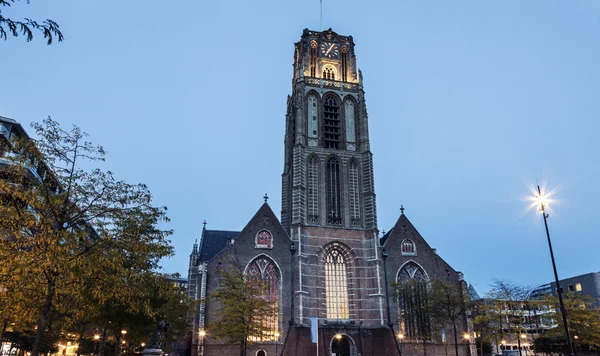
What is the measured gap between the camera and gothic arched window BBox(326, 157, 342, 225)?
5044 centimetres

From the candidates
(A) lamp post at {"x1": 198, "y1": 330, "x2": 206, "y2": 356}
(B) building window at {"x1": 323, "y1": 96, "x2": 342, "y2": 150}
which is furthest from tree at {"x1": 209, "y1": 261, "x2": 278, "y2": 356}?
(B) building window at {"x1": 323, "y1": 96, "x2": 342, "y2": 150}

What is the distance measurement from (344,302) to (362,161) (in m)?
17.5

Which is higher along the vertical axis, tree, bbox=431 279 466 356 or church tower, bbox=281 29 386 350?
church tower, bbox=281 29 386 350

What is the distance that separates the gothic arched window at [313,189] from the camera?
49625 millimetres

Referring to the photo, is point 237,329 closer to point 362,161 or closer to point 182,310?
point 182,310

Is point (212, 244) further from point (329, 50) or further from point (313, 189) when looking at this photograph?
point (329, 50)

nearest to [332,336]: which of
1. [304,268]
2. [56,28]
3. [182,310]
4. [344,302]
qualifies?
[344,302]

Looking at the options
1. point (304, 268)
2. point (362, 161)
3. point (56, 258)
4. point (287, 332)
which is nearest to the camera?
point (56, 258)

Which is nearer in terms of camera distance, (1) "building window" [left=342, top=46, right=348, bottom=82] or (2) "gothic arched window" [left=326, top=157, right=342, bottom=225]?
(2) "gothic arched window" [left=326, top=157, right=342, bottom=225]

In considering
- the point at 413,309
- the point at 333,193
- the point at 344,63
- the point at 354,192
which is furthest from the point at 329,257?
the point at 344,63

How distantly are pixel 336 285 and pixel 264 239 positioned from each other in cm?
962

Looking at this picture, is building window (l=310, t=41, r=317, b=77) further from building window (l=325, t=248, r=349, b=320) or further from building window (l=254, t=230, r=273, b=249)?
building window (l=325, t=248, r=349, b=320)

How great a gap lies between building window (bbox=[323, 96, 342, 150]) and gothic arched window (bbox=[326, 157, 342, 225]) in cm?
257

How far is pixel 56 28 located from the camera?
7.76 metres
